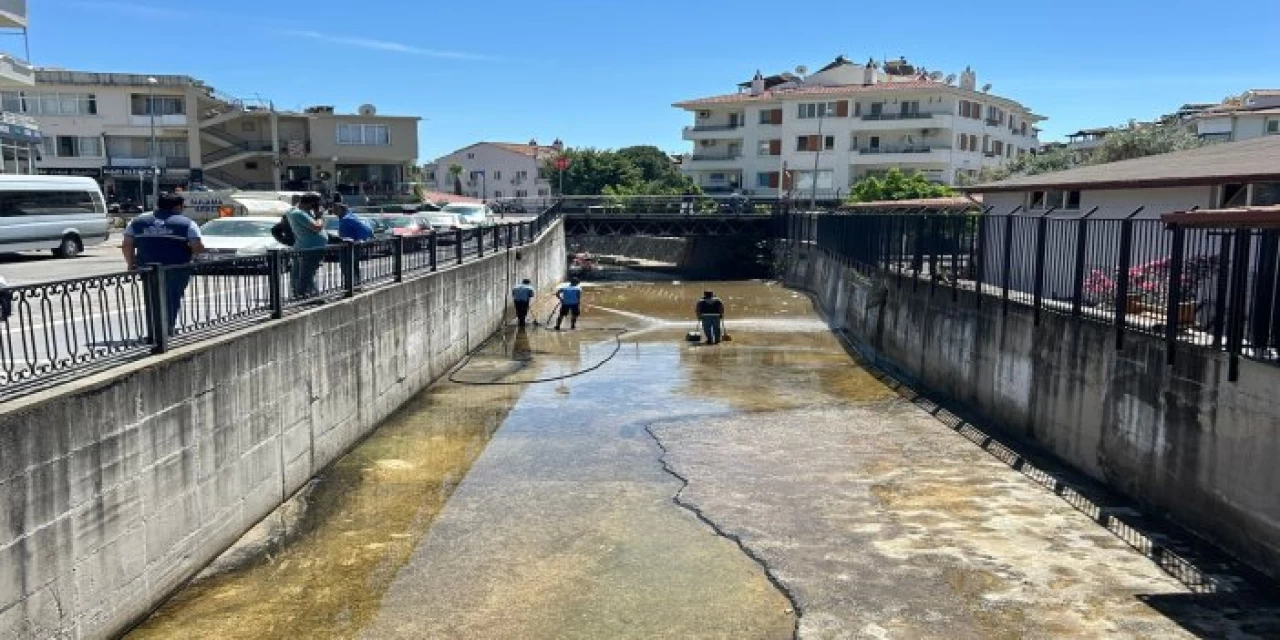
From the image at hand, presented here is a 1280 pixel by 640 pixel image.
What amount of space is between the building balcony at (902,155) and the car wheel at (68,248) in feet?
165

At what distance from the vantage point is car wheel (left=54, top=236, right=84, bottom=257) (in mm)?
21469

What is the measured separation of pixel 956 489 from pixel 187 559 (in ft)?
23.7

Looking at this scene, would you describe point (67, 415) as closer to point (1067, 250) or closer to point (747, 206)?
point (1067, 250)

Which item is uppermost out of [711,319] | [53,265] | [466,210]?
[466,210]

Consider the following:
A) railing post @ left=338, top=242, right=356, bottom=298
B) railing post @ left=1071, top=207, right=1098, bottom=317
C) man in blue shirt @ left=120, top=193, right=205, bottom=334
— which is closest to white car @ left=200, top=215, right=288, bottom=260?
railing post @ left=338, top=242, right=356, bottom=298

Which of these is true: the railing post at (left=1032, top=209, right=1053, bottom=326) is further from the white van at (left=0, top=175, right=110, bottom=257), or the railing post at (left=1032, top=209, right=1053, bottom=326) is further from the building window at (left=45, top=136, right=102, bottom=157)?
the building window at (left=45, top=136, right=102, bottom=157)

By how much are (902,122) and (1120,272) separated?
53.8 metres

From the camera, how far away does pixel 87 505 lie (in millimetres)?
5684

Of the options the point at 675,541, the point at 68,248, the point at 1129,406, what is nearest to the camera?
the point at 675,541

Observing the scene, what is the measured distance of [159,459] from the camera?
6.50 metres

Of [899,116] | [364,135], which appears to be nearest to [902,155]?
[899,116]

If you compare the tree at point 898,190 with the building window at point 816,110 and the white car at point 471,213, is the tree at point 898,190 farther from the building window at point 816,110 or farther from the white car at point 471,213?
the white car at point 471,213

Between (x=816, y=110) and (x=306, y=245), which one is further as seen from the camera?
(x=816, y=110)

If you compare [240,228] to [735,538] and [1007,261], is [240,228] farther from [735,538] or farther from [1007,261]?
[1007,261]
